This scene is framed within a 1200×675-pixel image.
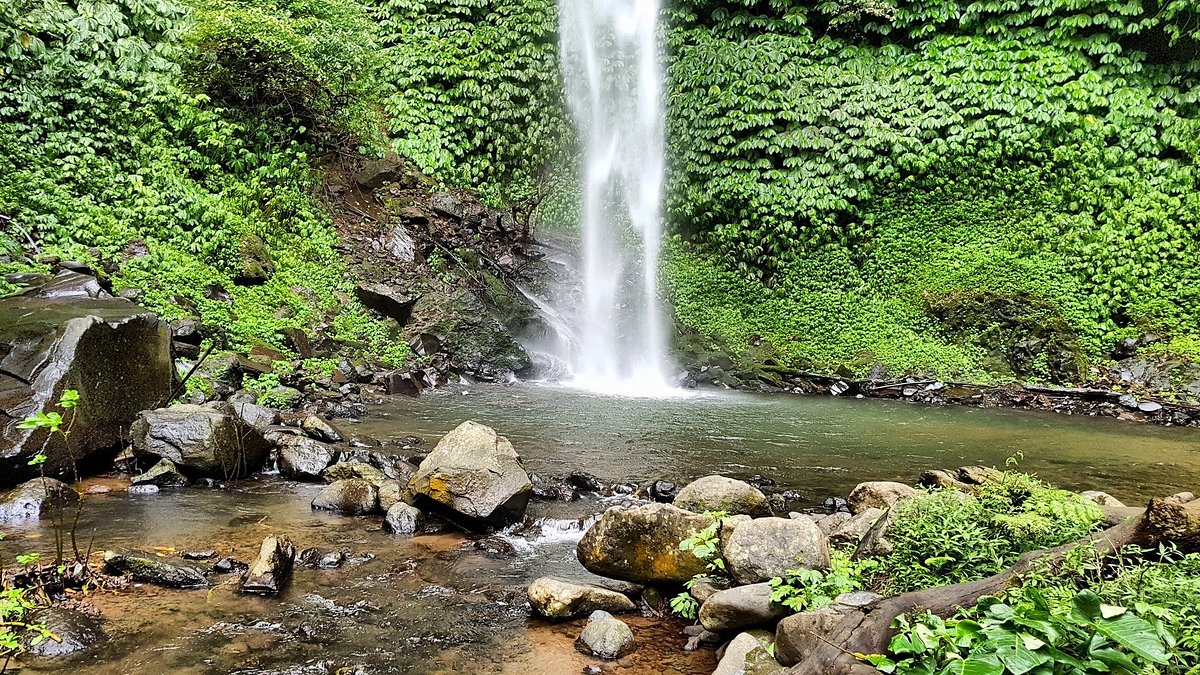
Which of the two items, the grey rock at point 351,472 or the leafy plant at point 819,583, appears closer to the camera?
the leafy plant at point 819,583

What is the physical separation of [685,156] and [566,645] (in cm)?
1438

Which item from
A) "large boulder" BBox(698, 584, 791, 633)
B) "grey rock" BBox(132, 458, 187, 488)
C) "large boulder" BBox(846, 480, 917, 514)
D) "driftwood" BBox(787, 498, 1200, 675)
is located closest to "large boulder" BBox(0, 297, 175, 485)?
"grey rock" BBox(132, 458, 187, 488)

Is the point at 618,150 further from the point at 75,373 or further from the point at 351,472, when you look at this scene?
the point at 75,373

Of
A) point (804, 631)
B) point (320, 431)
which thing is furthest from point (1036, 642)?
point (320, 431)

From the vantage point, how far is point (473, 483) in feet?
17.3

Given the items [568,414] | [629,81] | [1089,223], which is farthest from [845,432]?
[629,81]

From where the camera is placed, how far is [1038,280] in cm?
1396

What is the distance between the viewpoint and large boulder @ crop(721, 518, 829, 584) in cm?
376

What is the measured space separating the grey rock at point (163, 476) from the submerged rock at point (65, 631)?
8.14 feet

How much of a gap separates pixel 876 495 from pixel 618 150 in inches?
547

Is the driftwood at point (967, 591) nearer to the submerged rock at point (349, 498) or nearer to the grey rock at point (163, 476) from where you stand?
the submerged rock at point (349, 498)

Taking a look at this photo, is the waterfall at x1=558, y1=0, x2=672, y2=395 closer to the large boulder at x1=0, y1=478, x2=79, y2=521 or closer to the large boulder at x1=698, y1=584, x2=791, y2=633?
the large boulder at x1=0, y1=478, x2=79, y2=521

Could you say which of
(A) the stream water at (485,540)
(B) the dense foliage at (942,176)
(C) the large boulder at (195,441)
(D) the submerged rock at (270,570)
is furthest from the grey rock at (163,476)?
(B) the dense foliage at (942,176)

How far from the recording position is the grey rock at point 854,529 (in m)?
4.34
